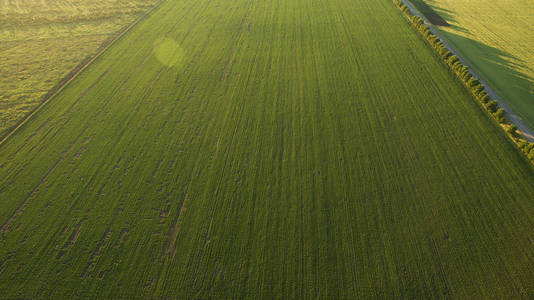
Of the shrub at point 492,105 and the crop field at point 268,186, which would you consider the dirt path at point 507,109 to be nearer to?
the shrub at point 492,105

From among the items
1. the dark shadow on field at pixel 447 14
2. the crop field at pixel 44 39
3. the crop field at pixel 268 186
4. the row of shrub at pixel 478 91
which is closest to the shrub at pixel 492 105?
the row of shrub at pixel 478 91

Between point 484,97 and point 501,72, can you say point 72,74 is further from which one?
point 501,72

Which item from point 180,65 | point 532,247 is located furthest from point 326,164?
point 180,65

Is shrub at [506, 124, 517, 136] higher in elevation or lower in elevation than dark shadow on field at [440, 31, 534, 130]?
lower

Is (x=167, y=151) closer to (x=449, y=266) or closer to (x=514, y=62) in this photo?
(x=449, y=266)

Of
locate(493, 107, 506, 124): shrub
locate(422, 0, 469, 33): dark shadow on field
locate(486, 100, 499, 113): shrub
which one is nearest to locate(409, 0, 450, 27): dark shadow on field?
locate(422, 0, 469, 33): dark shadow on field

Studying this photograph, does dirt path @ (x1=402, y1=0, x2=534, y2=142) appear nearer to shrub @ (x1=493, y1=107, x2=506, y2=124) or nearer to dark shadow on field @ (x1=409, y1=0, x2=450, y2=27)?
shrub @ (x1=493, y1=107, x2=506, y2=124)
